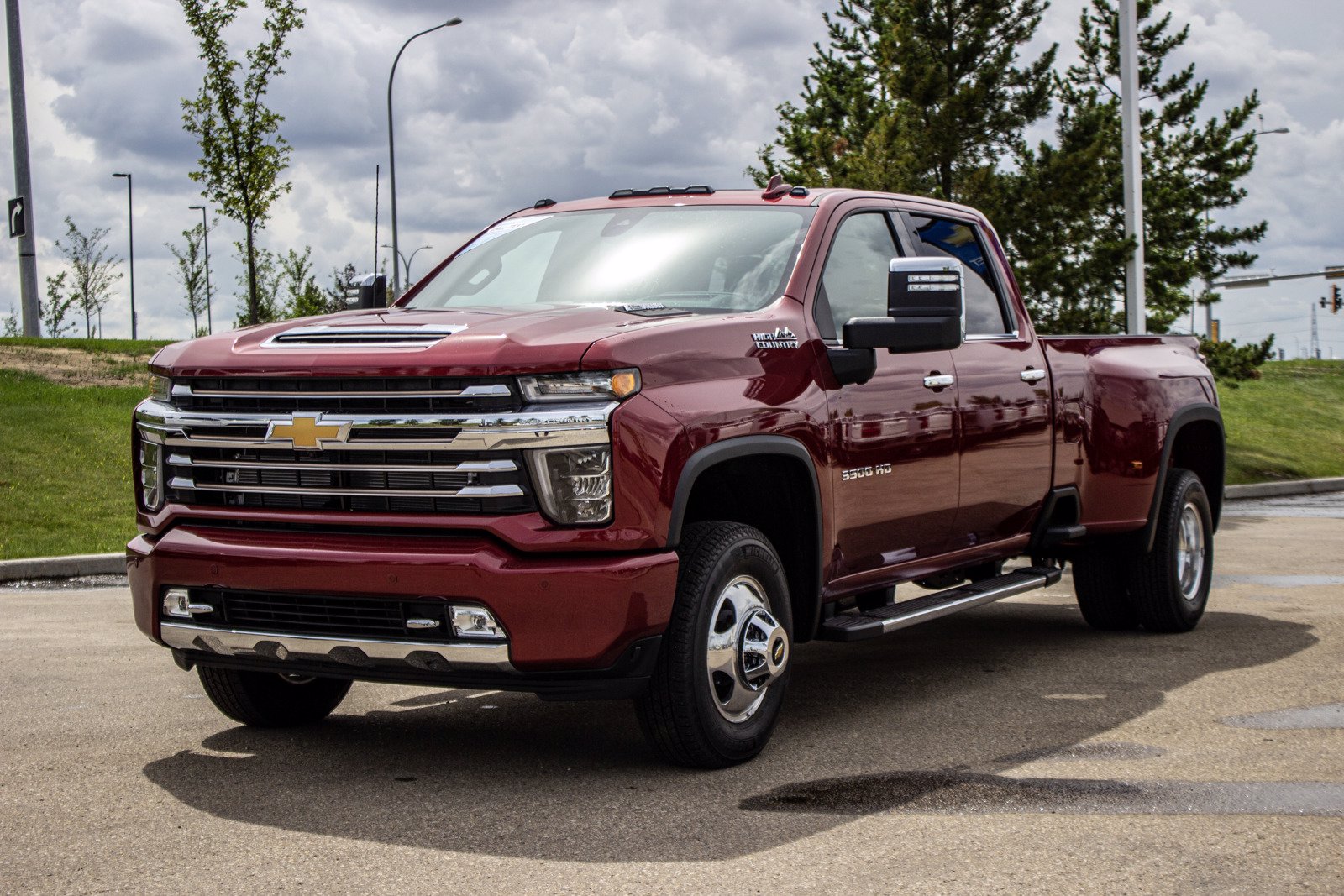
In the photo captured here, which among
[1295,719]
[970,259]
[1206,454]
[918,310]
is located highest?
[970,259]

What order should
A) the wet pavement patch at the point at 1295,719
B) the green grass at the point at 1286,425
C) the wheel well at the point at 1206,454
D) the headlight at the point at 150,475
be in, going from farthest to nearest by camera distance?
the green grass at the point at 1286,425, the wheel well at the point at 1206,454, the wet pavement patch at the point at 1295,719, the headlight at the point at 150,475

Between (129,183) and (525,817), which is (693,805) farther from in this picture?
(129,183)

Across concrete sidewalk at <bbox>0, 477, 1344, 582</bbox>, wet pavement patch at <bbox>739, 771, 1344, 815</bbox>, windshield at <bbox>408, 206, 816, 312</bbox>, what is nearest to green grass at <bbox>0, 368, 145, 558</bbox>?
concrete sidewalk at <bbox>0, 477, 1344, 582</bbox>

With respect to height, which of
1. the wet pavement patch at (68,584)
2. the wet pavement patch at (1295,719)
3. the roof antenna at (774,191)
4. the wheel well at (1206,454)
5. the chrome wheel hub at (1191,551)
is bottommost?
the wet pavement patch at (68,584)

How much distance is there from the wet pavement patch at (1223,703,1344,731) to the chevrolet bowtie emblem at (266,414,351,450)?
3.44 meters

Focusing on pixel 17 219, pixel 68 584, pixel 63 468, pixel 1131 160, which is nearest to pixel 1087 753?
pixel 68 584

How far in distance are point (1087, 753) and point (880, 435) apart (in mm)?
1362

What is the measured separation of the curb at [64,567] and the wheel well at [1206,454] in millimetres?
7648

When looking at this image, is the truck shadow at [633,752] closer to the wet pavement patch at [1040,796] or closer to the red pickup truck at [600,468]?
the wet pavement patch at [1040,796]

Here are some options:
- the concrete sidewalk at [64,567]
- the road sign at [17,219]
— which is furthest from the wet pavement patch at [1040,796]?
the road sign at [17,219]

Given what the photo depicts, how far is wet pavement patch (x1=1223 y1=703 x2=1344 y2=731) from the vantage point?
19.7 ft

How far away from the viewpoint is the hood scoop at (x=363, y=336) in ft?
16.4

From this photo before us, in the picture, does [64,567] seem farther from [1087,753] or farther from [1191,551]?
[1087,753]

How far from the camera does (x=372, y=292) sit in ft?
23.5
